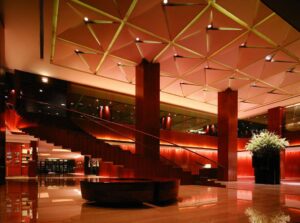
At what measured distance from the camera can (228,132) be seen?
55.4 feet

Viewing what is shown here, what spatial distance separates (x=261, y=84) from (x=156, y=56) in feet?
22.4

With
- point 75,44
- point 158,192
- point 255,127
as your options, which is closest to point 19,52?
point 75,44

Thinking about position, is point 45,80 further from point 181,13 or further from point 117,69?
point 181,13

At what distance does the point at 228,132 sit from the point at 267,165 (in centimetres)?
548

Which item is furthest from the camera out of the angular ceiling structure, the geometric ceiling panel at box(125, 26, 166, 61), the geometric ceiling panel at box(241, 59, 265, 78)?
the geometric ceiling panel at box(241, 59, 265, 78)

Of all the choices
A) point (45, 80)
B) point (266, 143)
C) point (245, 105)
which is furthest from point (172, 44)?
point (245, 105)

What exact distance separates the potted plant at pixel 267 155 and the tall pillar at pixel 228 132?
4646mm

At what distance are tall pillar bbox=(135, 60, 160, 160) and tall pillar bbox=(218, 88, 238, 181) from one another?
18.4 ft

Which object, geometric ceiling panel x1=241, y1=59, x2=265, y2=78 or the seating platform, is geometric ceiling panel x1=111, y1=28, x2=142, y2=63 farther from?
the seating platform

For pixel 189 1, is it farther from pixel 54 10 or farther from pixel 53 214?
pixel 53 214

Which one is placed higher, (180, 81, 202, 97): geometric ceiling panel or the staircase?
(180, 81, 202, 97): geometric ceiling panel

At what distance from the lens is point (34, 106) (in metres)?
14.9

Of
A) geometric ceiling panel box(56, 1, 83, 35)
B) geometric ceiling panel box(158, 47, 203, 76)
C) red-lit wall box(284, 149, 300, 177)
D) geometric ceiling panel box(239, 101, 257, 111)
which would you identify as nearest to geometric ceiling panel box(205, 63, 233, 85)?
geometric ceiling panel box(158, 47, 203, 76)

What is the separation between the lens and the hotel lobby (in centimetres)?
478
